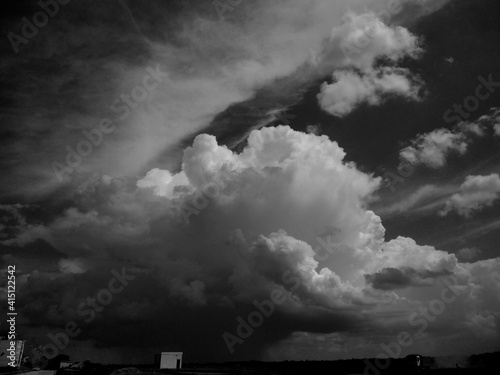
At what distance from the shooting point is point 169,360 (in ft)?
338

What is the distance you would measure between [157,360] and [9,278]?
234 feet

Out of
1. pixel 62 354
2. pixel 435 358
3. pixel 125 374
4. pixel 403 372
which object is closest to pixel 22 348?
pixel 62 354

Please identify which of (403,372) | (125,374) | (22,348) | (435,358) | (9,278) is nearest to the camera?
(9,278)

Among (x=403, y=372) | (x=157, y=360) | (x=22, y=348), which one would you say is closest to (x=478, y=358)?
(x=403, y=372)

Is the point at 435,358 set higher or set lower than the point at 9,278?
lower

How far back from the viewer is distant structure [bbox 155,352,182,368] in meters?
102

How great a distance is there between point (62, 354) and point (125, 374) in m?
86.7

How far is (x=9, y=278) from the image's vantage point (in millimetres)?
44625

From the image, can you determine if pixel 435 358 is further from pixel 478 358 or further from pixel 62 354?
pixel 62 354

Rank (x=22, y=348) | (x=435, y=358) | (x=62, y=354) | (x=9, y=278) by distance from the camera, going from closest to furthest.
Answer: (x=9, y=278) < (x=22, y=348) < (x=435, y=358) < (x=62, y=354)

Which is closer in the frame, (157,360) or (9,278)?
(9,278)

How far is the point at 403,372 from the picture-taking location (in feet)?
242

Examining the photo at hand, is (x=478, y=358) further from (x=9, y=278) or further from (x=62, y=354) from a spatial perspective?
(x=62, y=354)

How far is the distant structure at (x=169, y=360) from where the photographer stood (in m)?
102
